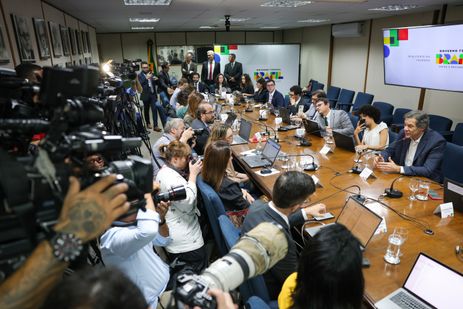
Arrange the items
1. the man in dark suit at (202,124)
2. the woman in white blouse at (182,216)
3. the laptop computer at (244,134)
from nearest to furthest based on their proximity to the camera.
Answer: the woman in white blouse at (182,216) → the man in dark suit at (202,124) → the laptop computer at (244,134)

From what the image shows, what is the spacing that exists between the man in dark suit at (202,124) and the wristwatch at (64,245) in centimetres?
298

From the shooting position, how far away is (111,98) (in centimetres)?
227

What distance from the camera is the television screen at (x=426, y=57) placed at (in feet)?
14.6

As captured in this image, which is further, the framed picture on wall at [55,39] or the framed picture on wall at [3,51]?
the framed picture on wall at [55,39]

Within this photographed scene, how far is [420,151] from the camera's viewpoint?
9.76 ft

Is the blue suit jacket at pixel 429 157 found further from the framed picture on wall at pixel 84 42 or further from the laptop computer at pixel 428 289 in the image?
the framed picture on wall at pixel 84 42

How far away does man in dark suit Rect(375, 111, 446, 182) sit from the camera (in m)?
2.76

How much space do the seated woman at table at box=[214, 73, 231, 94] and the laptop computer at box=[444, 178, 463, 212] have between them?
623cm

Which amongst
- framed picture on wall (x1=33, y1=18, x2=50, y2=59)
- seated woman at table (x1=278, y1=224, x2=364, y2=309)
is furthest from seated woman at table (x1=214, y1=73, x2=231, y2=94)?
seated woman at table (x1=278, y1=224, x2=364, y2=309)

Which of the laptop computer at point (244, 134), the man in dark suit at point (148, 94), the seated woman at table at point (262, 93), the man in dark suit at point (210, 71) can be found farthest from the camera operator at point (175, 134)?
the man in dark suit at point (210, 71)

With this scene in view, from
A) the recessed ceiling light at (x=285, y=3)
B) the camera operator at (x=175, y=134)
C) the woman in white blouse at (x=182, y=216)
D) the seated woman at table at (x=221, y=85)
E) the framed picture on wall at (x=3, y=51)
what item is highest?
the recessed ceiling light at (x=285, y=3)

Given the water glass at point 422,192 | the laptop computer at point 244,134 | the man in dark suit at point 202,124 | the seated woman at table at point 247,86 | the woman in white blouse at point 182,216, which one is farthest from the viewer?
the seated woman at table at point 247,86

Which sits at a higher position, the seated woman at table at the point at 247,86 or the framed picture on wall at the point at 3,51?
the framed picture on wall at the point at 3,51

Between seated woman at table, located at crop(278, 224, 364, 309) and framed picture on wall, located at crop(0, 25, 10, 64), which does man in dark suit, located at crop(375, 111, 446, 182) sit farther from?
framed picture on wall, located at crop(0, 25, 10, 64)
